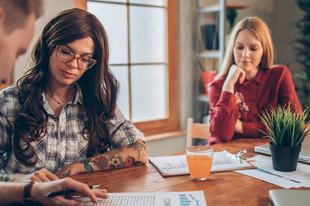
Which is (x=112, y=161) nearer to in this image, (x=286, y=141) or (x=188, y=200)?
(x=188, y=200)

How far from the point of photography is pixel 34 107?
3.79 ft

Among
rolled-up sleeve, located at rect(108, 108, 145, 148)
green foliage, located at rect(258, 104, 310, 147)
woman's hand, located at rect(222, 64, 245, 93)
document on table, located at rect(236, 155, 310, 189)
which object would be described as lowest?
document on table, located at rect(236, 155, 310, 189)

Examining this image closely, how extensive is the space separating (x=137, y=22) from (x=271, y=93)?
1422 mm

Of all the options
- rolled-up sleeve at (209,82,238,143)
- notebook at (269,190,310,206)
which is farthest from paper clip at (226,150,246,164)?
rolled-up sleeve at (209,82,238,143)

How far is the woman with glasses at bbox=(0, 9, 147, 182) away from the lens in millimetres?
1126

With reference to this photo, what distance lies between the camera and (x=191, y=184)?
2.91 ft

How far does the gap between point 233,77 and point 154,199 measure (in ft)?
3.69

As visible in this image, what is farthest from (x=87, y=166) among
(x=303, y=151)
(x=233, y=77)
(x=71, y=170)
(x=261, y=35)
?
(x=261, y=35)

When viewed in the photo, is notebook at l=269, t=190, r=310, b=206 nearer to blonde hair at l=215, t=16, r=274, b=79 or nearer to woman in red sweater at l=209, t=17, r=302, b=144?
woman in red sweater at l=209, t=17, r=302, b=144

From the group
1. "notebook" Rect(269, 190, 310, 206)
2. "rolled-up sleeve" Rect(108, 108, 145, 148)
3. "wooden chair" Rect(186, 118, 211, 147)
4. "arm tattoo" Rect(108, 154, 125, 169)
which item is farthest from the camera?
"wooden chair" Rect(186, 118, 211, 147)

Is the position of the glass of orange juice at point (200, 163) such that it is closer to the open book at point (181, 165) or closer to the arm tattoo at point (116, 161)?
the open book at point (181, 165)

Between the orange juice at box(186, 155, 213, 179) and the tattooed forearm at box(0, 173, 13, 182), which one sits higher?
the orange juice at box(186, 155, 213, 179)

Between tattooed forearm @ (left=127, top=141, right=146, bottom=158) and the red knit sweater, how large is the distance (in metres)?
0.53

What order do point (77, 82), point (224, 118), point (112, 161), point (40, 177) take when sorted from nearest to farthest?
point (40, 177) → point (112, 161) → point (77, 82) → point (224, 118)
